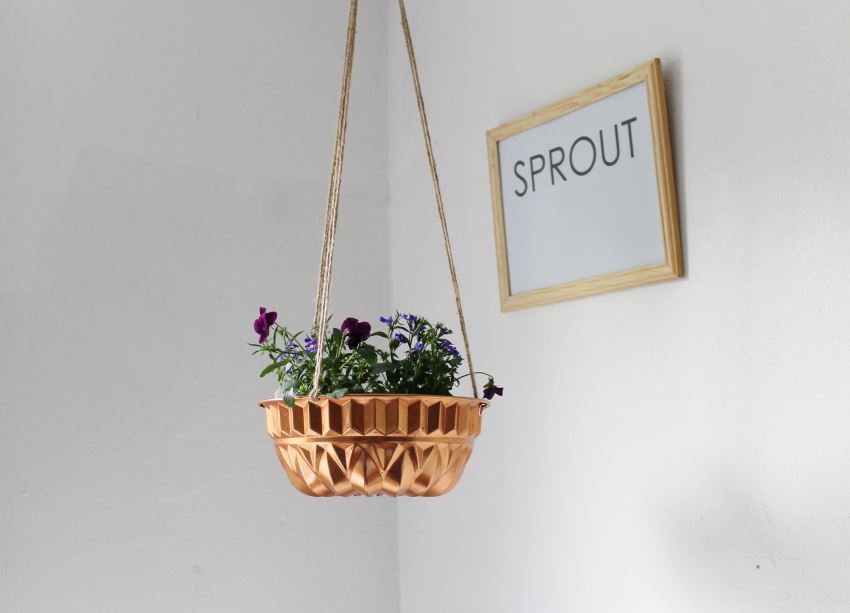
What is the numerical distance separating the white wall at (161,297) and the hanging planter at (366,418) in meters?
0.54

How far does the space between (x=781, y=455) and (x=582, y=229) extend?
0.48 m

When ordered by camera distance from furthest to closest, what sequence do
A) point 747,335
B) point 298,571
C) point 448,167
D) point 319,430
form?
point 448,167 → point 298,571 → point 747,335 → point 319,430

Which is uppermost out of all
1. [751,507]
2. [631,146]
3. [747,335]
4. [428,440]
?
[631,146]

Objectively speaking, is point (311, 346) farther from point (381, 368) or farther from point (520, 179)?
point (520, 179)

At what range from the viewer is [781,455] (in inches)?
45.7

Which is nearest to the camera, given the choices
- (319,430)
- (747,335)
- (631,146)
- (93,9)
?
(319,430)

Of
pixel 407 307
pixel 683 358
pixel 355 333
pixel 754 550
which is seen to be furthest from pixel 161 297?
pixel 754 550

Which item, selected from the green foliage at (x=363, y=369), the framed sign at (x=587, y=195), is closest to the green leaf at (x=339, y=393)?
the green foliage at (x=363, y=369)

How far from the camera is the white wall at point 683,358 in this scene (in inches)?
44.6

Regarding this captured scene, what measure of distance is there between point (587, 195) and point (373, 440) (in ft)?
2.18

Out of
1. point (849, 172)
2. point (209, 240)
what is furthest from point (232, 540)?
point (849, 172)

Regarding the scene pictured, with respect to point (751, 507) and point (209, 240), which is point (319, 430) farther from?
point (209, 240)

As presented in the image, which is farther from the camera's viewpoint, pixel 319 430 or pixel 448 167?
pixel 448 167

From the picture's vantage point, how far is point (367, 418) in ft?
3.12
